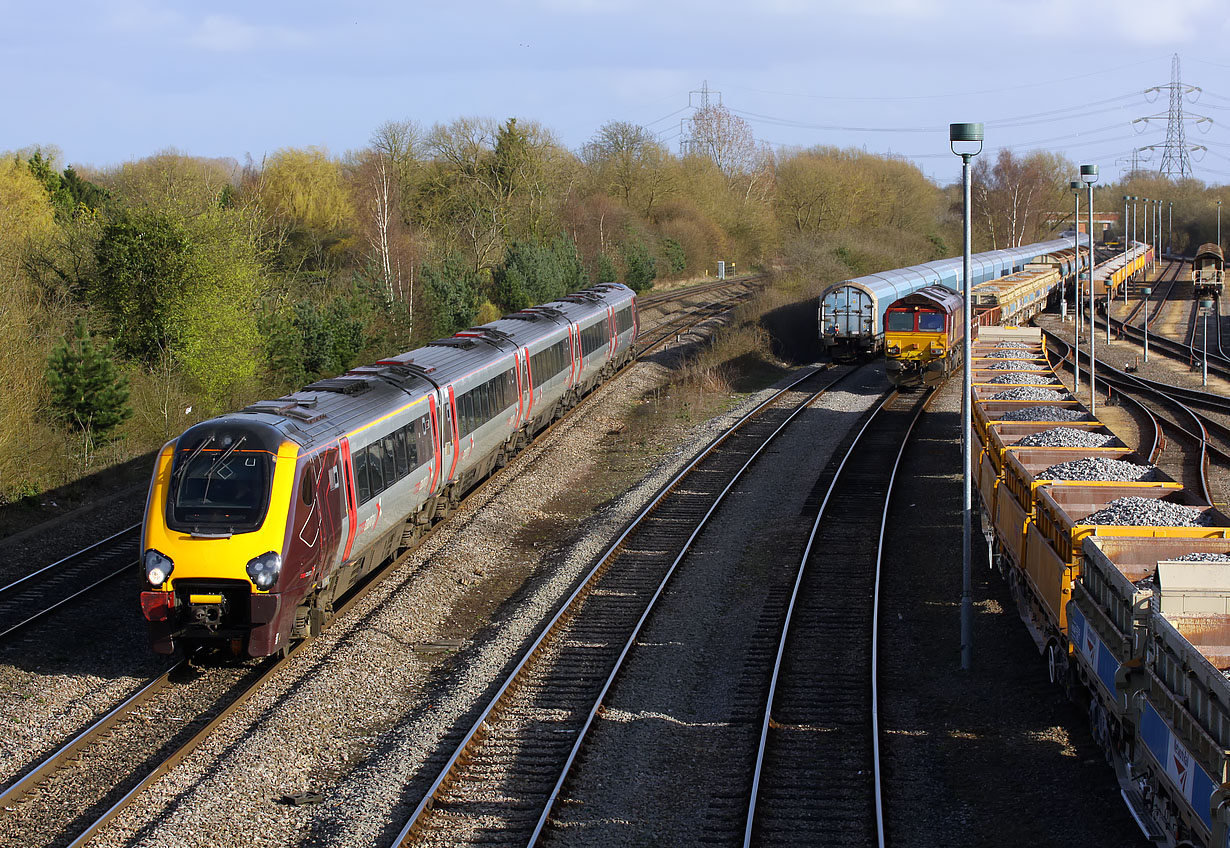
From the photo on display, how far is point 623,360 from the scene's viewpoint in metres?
34.1

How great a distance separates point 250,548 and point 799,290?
33913mm

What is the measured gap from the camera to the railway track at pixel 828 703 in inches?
331

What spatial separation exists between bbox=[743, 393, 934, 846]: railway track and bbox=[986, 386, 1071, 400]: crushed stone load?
9.70 ft

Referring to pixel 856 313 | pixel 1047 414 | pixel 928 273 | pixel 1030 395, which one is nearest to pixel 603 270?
pixel 928 273

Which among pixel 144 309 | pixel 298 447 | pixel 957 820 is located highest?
pixel 144 309

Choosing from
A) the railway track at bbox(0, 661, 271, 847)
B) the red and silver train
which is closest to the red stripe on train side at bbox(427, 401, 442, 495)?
the red and silver train

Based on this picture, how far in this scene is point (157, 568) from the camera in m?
10.8

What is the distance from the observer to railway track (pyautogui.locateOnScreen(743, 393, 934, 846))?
27.6ft

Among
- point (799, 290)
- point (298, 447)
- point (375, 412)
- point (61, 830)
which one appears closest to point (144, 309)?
point (375, 412)

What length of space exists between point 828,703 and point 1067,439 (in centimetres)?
594

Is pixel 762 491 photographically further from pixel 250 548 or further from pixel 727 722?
pixel 250 548

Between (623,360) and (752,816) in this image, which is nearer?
(752,816)

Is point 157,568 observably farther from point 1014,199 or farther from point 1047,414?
point 1014,199

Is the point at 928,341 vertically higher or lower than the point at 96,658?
higher
